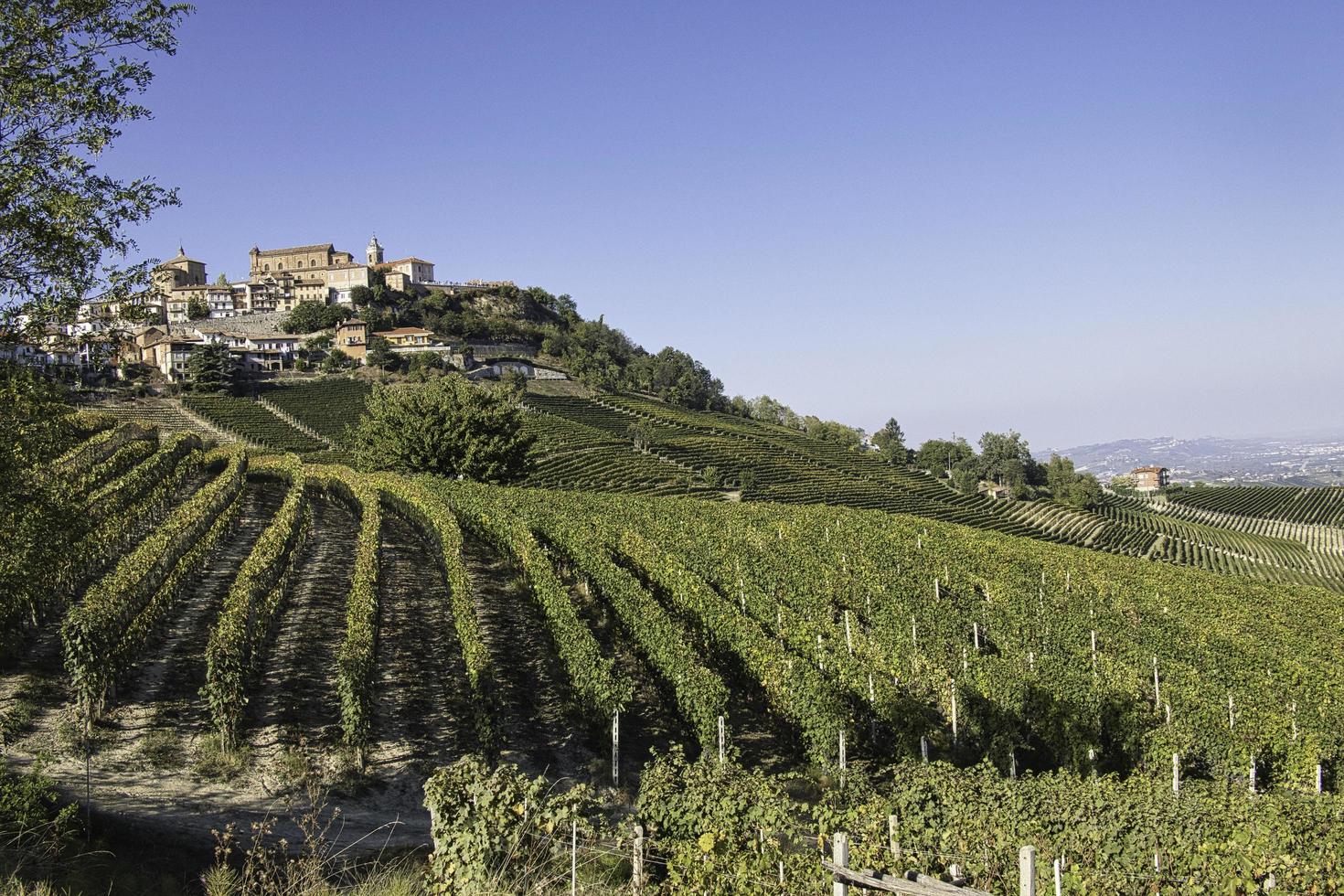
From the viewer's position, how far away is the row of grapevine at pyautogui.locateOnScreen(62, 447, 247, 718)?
1270 cm

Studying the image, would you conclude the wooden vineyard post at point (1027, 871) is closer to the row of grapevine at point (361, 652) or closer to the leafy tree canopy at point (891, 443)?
the row of grapevine at point (361, 652)

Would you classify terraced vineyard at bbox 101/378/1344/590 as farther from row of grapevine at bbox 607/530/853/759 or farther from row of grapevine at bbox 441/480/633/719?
row of grapevine at bbox 607/530/853/759

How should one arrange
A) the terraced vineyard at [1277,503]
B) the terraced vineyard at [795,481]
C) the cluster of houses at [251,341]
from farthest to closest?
the terraced vineyard at [1277,503], the cluster of houses at [251,341], the terraced vineyard at [795,481]

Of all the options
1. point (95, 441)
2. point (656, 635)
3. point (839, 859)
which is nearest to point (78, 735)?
point (656, 635)

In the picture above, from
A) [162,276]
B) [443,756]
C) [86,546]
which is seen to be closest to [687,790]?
[443,756]

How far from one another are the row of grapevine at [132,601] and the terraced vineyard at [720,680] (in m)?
0.07

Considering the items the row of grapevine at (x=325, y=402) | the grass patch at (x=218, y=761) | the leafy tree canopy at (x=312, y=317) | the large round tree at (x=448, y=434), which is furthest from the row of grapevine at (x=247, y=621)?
the leafy tree canopy at (x=312, y=317)

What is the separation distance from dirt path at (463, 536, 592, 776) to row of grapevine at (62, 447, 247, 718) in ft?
18.7

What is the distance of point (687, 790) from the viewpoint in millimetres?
8062

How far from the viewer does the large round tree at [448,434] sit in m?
40.7

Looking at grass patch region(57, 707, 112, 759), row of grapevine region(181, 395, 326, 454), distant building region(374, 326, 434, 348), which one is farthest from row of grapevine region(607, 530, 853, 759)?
distant building region(374, 326, 434, 348)

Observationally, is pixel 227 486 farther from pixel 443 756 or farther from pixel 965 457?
pixel 965 457

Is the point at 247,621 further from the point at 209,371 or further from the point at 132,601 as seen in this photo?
the point at 209,371

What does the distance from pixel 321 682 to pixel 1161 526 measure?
269 ft
